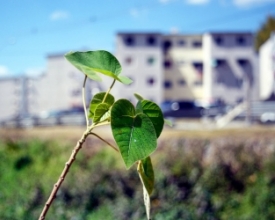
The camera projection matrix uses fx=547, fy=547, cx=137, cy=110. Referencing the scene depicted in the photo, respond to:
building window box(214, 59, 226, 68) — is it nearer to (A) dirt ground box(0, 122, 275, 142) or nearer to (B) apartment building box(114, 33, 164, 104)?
(B) apartment building box(114, 33, 164, 104)

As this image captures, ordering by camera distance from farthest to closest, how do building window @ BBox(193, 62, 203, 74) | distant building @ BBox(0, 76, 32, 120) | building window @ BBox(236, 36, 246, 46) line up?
1. building window @ BBox(193, 62, 203, 74)
2. building window @ BBox(236, 36, 246, 46)
3. distant building @ BBox(0, 76, 32, 120)

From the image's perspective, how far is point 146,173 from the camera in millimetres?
623

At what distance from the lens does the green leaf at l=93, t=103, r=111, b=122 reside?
22.5 inches

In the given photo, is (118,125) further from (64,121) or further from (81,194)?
(64,121)

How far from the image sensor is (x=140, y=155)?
52 centimetres

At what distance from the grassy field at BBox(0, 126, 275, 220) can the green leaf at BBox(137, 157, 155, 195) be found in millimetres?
4177

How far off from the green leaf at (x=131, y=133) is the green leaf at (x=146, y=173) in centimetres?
9

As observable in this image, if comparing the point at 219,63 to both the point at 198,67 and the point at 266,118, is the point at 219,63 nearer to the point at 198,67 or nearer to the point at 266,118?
the point at 198,67

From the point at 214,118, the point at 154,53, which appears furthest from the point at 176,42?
the point at 214,118

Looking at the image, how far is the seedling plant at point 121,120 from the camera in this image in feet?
1.69

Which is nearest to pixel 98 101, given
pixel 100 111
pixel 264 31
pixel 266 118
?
pixel 100 111

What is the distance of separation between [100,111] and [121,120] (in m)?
0.05

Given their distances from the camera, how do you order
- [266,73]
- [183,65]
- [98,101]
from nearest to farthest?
[98,101]
[266,73]
[183,65]

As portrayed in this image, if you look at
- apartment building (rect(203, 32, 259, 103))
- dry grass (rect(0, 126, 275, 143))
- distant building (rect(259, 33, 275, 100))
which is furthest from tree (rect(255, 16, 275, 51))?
dry grass (rect(0, 126, 275, 143))
